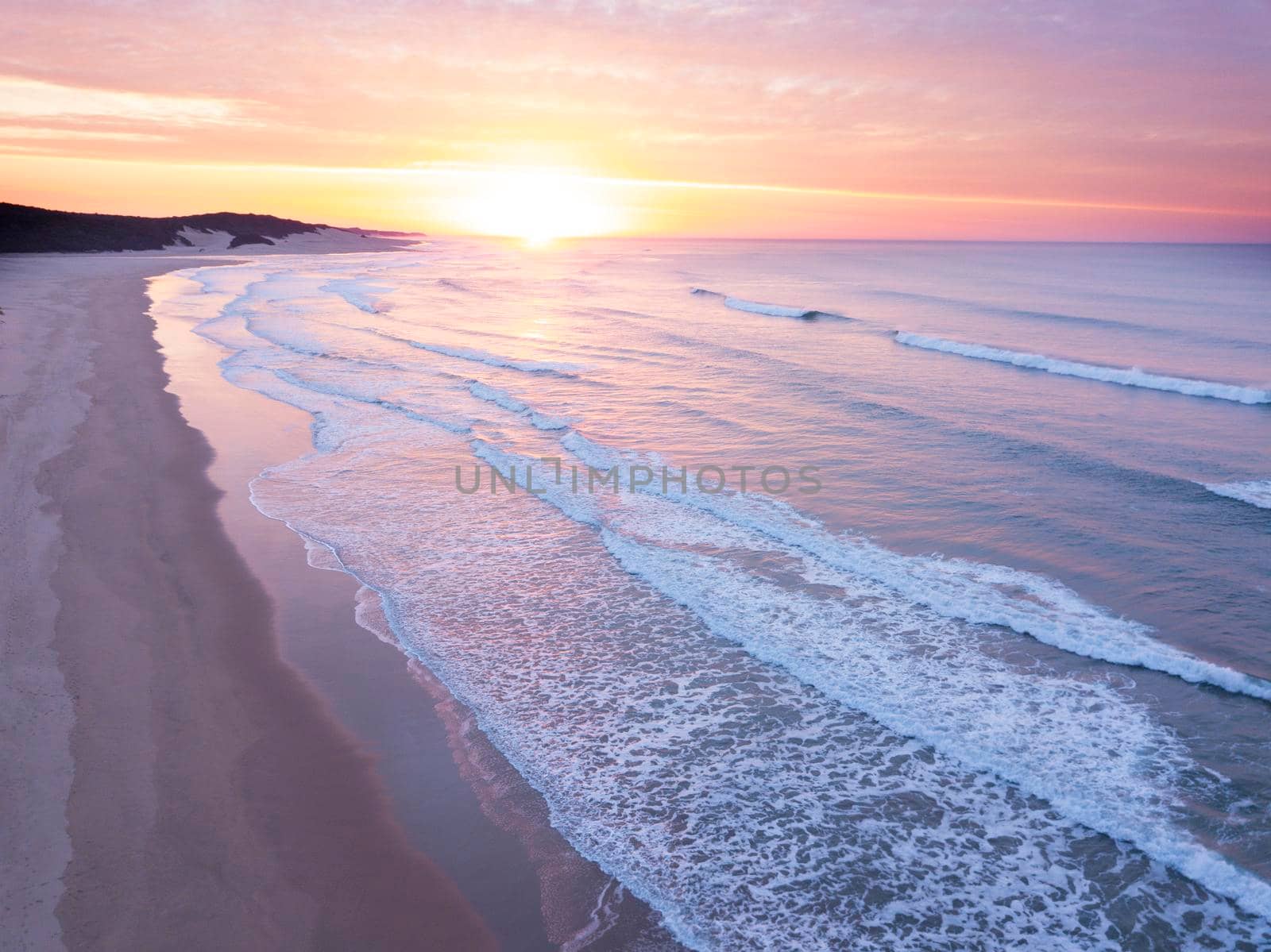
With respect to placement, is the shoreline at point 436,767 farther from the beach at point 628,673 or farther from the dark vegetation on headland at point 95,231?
the dark vegetation on headland at point 95,231

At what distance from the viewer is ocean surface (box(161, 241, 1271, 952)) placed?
5.19m

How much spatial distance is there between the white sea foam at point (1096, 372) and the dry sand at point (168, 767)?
2236 centimetres

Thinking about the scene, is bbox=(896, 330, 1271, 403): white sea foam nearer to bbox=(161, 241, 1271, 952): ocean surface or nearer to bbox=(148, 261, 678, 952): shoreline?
bbox=(161, 241, 1271, 952): ocean surface

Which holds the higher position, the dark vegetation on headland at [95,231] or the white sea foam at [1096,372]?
the dark vegetation on headland at [95,231]

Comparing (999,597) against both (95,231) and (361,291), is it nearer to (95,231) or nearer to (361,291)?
(361,291)

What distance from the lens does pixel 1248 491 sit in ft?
42.0

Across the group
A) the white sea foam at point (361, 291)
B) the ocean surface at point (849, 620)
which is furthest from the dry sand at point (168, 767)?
the white sea foam at point (361, 291)

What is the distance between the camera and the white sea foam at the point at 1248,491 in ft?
40.5

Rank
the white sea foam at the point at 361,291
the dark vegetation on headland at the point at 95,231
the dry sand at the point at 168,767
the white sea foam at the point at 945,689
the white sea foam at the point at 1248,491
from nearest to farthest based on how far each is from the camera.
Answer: the dry sand at the point at 168,767
the white sea foam at the point at 945,689
the white sea foam at the point at 1248,491
the white sea foam at the point at 361,291
the dark vegetation on headland at the point at 95,231

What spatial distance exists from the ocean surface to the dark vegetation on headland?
6394 centimetres

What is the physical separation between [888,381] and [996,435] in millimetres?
5971

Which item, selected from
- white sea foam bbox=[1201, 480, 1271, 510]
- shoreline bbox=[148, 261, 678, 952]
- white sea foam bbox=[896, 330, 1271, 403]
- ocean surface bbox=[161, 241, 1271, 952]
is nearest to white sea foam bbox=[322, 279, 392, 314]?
ocean surface bbox=[161, 241, 1271, 952]

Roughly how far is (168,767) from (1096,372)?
24.4 m

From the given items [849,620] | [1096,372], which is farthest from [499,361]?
[849,620]
